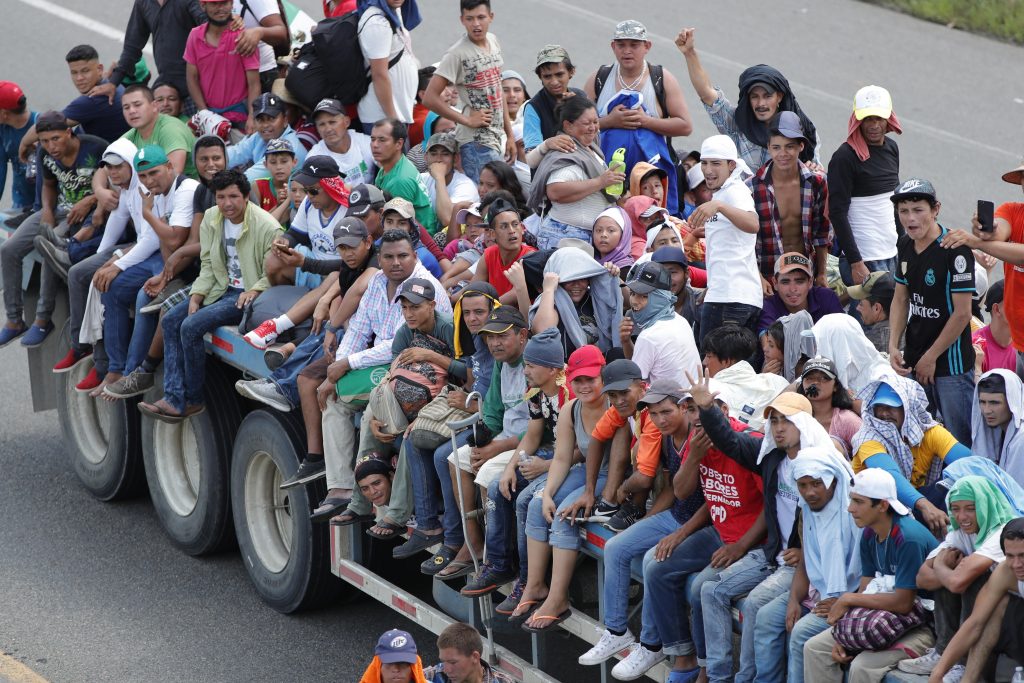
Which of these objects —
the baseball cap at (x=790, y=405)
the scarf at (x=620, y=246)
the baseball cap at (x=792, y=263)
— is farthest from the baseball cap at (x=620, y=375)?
the scarf at (x=620, y=246)

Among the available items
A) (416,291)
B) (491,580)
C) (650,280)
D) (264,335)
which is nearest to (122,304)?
(264,335)

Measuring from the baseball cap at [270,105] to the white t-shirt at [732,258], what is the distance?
401cm

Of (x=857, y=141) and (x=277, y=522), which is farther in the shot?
(x=277, y=522)

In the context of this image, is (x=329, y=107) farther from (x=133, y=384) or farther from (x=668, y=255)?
(x=668, y=255)

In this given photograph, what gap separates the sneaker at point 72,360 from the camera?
11820 mm

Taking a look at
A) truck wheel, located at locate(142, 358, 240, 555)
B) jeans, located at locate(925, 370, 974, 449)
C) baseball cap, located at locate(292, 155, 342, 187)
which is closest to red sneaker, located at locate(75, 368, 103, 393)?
truck wheel, located at locate(142, 358, 240, 555)

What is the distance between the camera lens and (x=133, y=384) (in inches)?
434

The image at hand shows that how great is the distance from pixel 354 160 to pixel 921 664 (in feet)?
Answer: 20.2

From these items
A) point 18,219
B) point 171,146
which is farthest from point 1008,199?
point 18,219

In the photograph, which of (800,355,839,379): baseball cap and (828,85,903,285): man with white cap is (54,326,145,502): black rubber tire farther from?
(800,355,839,379): baseball cap

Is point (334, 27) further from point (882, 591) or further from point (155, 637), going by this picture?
point (882, 591)

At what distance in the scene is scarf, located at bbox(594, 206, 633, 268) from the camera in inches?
381

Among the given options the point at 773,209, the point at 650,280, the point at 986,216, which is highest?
the point at 986,216

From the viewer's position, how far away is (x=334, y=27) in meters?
Result: 11.7
